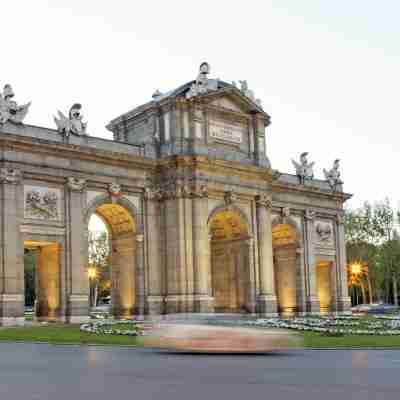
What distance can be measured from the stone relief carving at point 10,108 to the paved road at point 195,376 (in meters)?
23.2

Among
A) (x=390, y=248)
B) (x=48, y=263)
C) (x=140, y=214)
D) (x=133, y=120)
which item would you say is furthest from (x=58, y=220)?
(x=390, y=248)

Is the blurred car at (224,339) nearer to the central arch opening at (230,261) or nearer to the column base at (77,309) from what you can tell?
the column base at (77,309)

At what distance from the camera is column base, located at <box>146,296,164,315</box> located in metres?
50.4

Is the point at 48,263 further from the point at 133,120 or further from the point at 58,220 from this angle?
the point at 133,120

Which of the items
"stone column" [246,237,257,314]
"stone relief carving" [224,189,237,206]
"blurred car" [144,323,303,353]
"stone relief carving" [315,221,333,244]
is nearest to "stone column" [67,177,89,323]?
"stone relief carving" [224,189,237,206]

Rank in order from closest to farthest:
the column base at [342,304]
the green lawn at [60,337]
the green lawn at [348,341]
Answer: the green lawn at [348,341]
the green lawn at [60,337]
the column base at [342,304]

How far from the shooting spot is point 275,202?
61.5m

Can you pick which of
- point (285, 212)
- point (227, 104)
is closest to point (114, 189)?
point (227, 104)

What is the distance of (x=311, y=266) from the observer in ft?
210

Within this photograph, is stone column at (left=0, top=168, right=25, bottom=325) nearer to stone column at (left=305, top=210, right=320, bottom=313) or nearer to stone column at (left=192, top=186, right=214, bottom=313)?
stone column at (left=192, top=186, right=214, bottom=313)

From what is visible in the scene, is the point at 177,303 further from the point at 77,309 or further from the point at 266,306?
the point at 266,306

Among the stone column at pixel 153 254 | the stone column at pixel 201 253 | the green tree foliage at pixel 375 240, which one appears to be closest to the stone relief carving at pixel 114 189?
the stone column at pixel 153 254

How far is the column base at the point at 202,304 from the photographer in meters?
49.7

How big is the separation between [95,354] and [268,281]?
3307cm
